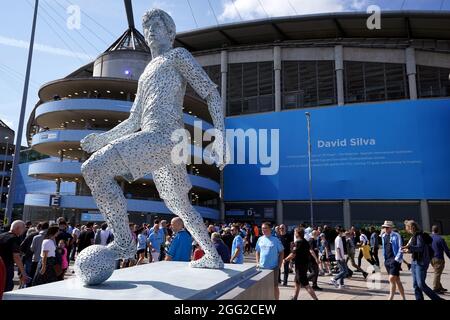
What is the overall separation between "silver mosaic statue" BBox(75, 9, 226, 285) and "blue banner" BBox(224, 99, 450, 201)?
78.9 feet

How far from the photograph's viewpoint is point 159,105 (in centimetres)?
365

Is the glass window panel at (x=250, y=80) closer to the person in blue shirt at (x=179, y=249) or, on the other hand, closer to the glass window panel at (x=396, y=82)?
the glass window panel at (x=396, y=82)

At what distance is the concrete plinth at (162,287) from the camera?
2.67 m

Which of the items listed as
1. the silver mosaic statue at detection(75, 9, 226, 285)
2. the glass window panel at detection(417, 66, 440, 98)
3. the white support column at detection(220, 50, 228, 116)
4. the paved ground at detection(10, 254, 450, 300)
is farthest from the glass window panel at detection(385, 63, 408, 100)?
the silver mosaic statue at detection(75, 9, 226, 285)

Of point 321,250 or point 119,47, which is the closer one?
point 321,250

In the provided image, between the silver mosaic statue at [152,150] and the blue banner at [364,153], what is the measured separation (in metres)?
24.0

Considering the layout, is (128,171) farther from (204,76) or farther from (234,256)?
(234,256)

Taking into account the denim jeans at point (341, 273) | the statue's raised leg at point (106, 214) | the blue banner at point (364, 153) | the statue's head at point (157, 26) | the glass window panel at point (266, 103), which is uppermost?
the glass window panel at point (266, 103)

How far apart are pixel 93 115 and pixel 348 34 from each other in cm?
2333

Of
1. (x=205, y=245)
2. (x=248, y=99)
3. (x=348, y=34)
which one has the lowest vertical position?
(x=205, y=245)

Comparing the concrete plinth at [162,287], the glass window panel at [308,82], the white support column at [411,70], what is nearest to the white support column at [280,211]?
the glass window panel at [308,82]

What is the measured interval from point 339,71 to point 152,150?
29359mm
